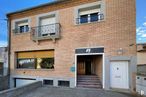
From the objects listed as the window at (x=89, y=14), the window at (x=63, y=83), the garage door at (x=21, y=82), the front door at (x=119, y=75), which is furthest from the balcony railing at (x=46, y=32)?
the front door at (x=119, y=75)

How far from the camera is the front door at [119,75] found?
11628 mm

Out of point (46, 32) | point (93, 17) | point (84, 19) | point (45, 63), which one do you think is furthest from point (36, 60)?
point (93, 17)

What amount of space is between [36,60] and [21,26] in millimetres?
4132

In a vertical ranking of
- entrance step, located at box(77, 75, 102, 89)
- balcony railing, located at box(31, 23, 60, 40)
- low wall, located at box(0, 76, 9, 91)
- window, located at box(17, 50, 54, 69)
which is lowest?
low wall, located at box(0, 76, 9, 91)

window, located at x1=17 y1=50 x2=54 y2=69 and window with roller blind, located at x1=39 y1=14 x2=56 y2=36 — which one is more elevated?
window with roller blind, located at x1=39 y1=14 x2=56 y2=36

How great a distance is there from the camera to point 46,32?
1502 centimetres

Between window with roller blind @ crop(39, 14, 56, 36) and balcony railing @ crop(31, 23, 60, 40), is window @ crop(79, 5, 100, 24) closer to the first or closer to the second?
balcony railing @ crop(31, 23, 60, 40)

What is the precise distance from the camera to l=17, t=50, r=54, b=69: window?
14966 mm

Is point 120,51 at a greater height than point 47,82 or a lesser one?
greater

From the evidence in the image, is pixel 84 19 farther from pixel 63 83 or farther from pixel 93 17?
pixel 63 83

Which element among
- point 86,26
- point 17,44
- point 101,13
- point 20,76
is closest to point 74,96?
point 86,26

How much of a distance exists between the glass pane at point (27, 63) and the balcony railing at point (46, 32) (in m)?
2.47

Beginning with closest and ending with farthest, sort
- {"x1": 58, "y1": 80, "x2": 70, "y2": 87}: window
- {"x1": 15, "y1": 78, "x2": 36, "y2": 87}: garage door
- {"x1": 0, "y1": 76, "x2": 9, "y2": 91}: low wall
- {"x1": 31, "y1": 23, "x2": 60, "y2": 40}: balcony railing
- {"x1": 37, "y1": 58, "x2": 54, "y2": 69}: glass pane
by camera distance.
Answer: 1. {"x1": 58, "y1": 80, "x2": 70, "y2": 87}: window
2. {"x1": 31, "y1": 23, "x2": 60, "y2": 40}: balcony railing
3. {"x1": 37, "y1": 58, "x2": 54, "y2": 69}: glass pane
4. {"x1": 15, "y1": 78, "x2": 36, "y2": 87}: garage door
5. {"x1": 0, "y1": 76, "x2": 9, "y2": 91}: low wall

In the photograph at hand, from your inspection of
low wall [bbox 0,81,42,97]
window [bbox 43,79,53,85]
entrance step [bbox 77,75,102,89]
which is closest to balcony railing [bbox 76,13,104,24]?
entrance step [bbox 77,75,102,89]
